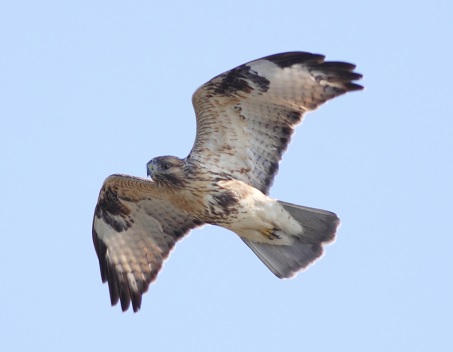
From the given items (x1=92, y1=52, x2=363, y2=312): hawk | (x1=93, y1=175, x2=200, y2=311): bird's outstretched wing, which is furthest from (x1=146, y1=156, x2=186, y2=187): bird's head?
(x1=93, y1=175, x2=200, y2=311): bird's outstretched wing

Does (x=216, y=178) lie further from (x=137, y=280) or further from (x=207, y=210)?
(x=137, y=280)

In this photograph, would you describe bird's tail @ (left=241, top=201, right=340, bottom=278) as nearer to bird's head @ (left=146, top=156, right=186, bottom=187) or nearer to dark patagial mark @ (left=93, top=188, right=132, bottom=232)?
bird's head @ (left=146, top=156, right=186, bottom=187)

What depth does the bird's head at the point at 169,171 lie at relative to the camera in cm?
1170

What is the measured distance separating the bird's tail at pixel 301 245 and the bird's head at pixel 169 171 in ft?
3.51

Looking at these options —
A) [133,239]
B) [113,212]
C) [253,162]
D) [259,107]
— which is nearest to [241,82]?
[259,107]

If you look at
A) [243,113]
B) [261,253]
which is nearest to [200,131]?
[243,113]

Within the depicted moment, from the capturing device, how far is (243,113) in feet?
39.0

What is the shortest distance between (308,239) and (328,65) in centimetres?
183

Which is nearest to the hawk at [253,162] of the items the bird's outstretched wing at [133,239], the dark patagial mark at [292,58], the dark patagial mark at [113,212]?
the dark patagial mark at [292,58]

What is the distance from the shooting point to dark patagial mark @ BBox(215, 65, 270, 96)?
38.0ft

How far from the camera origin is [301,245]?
12078mm

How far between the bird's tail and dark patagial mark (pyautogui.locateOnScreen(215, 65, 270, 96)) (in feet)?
4.18

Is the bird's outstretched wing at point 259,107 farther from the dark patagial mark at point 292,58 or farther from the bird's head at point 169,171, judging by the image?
the bird's head at point 169,171

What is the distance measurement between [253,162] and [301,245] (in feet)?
3.30
